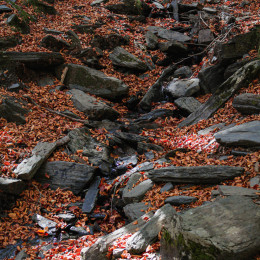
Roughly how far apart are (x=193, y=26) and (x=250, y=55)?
664 centimetres

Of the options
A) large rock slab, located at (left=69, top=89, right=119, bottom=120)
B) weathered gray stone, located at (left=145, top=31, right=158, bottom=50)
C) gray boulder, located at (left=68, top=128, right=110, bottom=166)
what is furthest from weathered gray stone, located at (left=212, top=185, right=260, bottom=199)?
weathered gray stone, located at (left=145, top=31, right=158, bottom=50)

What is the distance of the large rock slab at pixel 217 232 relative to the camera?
8.54 ft

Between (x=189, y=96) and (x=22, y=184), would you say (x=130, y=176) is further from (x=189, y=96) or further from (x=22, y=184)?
(x=189, y=96)

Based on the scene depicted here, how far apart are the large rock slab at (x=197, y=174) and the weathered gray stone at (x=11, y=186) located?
314 cm

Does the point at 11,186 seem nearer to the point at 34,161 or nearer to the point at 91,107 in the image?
the point at 34,161

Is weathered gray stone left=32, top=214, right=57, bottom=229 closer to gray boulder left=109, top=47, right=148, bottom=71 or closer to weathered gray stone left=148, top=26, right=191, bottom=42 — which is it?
gray boulder left=109, top=47, right=148, bottom=71

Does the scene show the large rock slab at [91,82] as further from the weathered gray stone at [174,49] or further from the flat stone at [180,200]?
the flat stone at [180,200]

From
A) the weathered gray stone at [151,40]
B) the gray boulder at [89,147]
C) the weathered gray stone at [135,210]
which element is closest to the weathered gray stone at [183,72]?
the weathered gray stone at [151,40]

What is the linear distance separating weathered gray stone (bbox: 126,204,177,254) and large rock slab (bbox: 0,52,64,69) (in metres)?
8.63

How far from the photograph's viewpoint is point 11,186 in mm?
5742

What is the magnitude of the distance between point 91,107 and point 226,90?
16.1 feet

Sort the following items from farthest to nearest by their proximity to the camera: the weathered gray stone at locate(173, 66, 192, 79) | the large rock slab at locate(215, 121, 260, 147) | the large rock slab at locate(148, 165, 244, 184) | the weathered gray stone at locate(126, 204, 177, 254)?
the weathered gray stone at locate(173, 66, 192, 79) < the large rock slab at locate(215, 121, 260, 147) < the large rock slab at locate(148, 165, 244, 184) < the weathered gray stone at locate(126, 204, 177, 254)

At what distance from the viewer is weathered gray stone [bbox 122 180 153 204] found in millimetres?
5539

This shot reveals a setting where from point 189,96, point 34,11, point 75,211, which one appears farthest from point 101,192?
point 34,11
